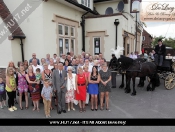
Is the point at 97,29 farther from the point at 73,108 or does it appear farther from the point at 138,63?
the point at 73,108

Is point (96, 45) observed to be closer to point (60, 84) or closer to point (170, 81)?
point (170, 81)

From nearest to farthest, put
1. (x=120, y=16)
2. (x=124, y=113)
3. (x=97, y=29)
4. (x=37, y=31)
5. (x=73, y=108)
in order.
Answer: (x=124, y=113)
(x=73, y=108)
(x=37, y=31)
(x=120, y=16)
(x=97, y=29)

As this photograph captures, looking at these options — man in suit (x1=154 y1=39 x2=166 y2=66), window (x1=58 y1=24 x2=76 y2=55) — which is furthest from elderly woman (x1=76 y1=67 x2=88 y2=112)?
window (x1=58 y1=24 x2=76 y2=55)

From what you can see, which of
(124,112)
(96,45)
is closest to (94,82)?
(124,112)

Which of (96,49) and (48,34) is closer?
(48,34)

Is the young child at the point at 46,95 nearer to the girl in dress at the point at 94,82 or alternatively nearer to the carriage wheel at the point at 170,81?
the girl in dress at the point at 94,82

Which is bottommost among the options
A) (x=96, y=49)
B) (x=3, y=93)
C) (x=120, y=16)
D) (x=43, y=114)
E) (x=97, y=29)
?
(x=43, y=114)

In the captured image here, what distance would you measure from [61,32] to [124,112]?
6716 mm

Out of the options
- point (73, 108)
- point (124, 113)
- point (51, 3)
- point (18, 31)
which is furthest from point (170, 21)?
point (18, 31)

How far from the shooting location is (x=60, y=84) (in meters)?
4.59

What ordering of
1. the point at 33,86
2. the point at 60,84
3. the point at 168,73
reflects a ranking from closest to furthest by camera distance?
the point at 60,84, the point at 33,86, the point at 168,73

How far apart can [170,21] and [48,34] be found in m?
6.18

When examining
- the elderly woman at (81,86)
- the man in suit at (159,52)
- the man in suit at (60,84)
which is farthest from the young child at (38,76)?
the man in suit at (159,52)

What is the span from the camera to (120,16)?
1027 centimetres
